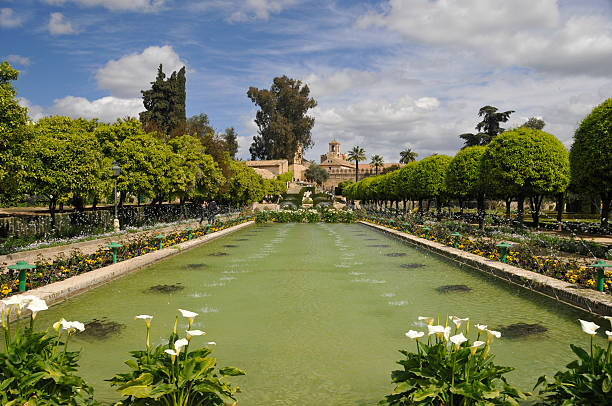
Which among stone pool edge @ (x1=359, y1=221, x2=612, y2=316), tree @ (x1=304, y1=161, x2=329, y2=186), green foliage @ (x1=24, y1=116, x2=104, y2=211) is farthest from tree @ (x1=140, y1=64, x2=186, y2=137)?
tree @ (x1=304, y1=161, x2=329, y2=186)

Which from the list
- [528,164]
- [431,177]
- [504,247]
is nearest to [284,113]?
[431,177]

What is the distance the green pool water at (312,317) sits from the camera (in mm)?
4051

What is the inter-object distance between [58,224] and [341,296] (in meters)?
13.1

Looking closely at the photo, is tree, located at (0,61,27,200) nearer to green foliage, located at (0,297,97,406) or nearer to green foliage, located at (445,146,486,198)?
green foliage, located at (0,297,97,406)

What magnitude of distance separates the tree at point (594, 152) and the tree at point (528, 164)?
90.2 inches

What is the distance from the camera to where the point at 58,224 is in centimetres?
1611

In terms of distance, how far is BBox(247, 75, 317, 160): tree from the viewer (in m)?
75.0

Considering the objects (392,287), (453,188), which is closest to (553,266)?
(392,287)

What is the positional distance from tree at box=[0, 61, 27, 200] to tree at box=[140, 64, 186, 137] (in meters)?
33.7

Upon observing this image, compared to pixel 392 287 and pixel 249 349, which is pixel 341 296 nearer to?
pixel 392 287

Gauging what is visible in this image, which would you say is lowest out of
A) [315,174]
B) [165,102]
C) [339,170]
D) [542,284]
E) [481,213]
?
[542,284]

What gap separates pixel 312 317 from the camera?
6188mm

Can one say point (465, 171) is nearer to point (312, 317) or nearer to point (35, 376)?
point (312, 317)

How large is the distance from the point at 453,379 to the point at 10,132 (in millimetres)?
12327
